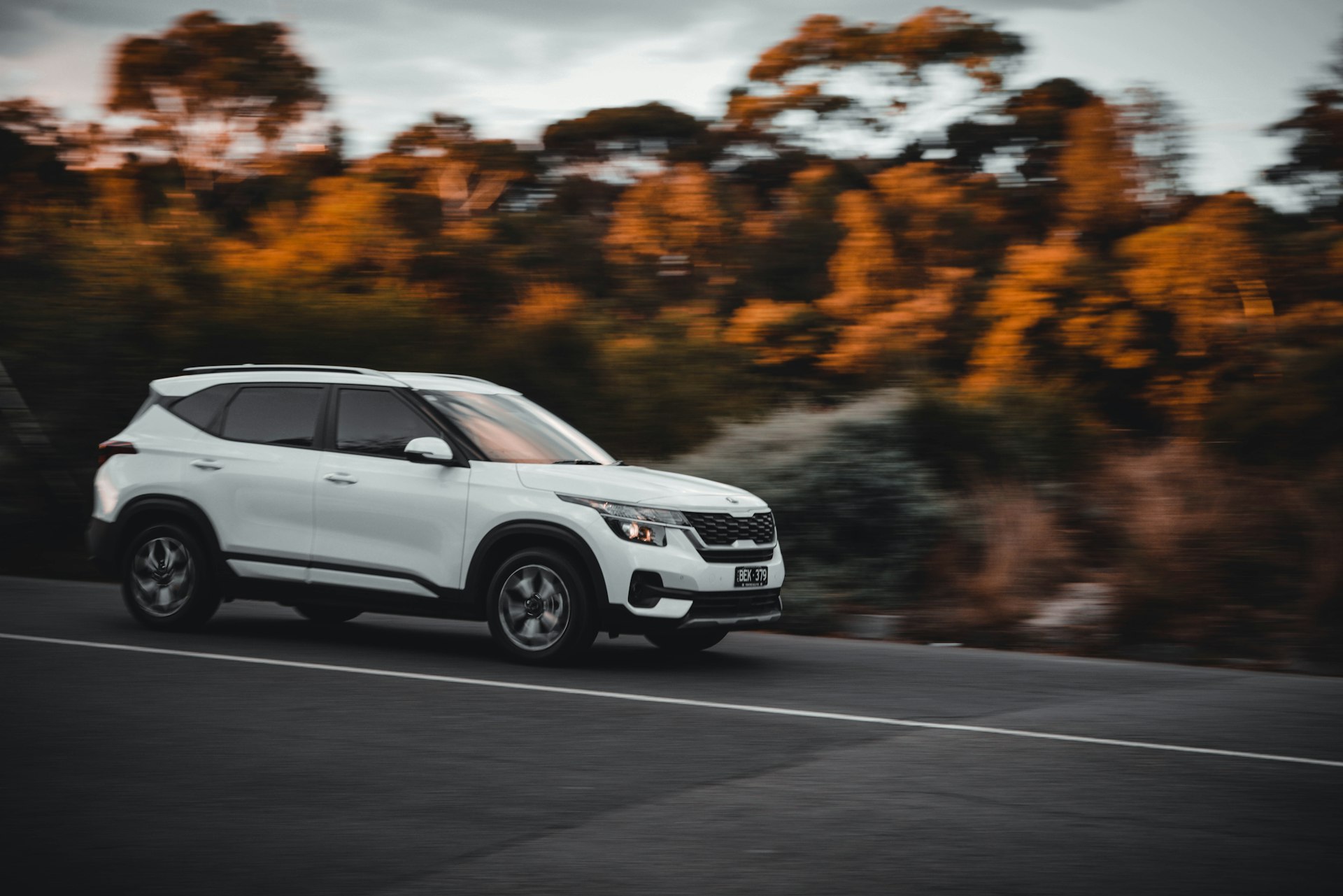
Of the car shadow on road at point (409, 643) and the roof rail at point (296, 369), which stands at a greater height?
the roof rail at point (296, 369)

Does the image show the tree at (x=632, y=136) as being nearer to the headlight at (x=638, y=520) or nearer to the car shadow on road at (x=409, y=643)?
the car shadow on road at (x=409, y=643)

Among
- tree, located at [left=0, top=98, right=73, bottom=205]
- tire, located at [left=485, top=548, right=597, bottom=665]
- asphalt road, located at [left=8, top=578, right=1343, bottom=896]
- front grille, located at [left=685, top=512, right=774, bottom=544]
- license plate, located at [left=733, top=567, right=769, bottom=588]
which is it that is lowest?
asphalt road, located at [left=8, top=578, right=1343, bottom=896]

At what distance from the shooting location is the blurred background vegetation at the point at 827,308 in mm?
12867

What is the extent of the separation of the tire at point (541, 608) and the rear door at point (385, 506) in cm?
32

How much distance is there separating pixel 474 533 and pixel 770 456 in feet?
16.8

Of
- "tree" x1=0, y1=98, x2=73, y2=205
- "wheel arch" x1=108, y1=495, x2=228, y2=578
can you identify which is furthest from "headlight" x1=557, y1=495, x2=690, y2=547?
"tree" x1=0, y1=98, x2=73, y2=205

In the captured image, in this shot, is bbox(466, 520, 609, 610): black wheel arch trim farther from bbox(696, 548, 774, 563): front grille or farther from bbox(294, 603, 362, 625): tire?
bbox(294, 603, 362, 625): tire

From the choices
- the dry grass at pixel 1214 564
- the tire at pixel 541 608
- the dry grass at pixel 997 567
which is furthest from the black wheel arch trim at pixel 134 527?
the dry grass at pixel 1214 564

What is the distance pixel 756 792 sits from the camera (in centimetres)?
612

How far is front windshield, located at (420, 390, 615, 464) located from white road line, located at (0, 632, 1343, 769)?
1578 millimetres

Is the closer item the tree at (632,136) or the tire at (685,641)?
the tire at (685,641)

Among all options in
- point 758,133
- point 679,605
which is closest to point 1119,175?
point 758,133

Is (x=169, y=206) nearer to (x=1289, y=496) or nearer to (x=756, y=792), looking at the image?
(x=1289, y=496)

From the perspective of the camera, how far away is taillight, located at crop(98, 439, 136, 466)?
1056 cm
